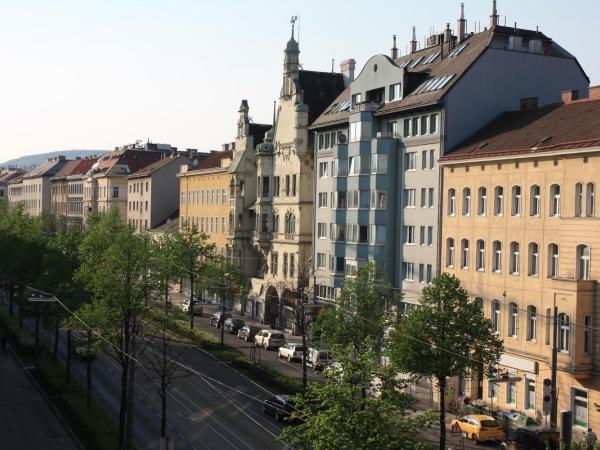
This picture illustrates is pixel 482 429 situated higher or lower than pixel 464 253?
lower

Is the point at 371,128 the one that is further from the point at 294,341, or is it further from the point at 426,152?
the point at 294,341

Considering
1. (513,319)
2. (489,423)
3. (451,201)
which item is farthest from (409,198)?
(489,423)

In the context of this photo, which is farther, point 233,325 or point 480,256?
point 233,325

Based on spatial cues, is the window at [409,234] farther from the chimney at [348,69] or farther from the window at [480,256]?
the chimney at [348,69]

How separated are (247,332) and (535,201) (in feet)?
116

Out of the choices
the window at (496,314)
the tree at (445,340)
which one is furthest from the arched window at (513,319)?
the tree at (445,340)

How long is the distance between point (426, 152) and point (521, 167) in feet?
38.7

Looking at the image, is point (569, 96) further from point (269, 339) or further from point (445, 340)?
point (269, 339)

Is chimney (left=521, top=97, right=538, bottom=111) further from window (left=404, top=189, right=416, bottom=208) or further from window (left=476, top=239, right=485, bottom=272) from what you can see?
window (left=476, top=239, right=485, bottom=272)

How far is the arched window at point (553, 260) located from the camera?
5432cm

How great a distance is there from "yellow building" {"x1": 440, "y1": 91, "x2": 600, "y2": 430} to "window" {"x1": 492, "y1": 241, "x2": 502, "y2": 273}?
7cm

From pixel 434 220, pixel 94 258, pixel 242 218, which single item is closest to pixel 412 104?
pixel 434 220

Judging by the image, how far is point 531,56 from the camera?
229 feet

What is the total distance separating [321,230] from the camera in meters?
84.1
